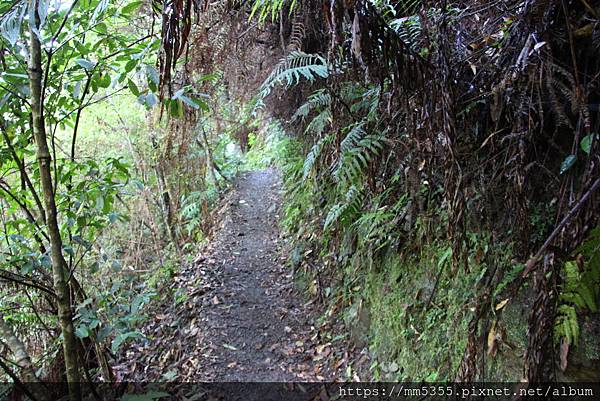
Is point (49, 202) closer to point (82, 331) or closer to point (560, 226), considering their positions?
point (82, 331)

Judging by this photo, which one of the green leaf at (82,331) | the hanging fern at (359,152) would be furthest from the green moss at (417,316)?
the green leaf at (82,331)

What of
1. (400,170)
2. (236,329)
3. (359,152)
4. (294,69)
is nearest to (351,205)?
(359,152)

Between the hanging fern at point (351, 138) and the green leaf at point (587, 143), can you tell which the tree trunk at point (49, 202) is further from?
the green leaf at point (587, 143)

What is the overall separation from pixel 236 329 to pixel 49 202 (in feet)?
8.85

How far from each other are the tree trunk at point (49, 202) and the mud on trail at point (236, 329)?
96 cm

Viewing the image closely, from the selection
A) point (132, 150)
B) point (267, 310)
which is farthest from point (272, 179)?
point (267, 310)

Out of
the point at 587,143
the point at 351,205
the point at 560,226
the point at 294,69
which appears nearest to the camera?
the point at 560,226

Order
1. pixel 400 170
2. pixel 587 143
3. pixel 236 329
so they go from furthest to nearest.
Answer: pixel 236 329
pixel 400 170
pixel 587 143

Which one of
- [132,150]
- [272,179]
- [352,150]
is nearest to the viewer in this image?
[352,150]

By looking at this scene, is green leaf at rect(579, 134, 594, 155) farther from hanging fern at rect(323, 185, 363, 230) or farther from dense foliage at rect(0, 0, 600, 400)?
hanging fern at rect(323, 185, 363, 230)

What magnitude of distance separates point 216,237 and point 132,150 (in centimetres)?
234

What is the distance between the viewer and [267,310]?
4.73 meters

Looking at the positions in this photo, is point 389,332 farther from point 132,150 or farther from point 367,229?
point 132,150

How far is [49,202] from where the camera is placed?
2.19 metres
